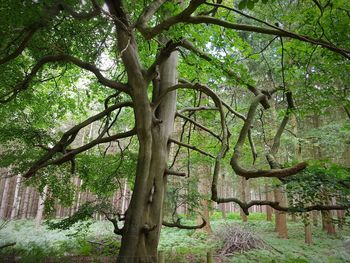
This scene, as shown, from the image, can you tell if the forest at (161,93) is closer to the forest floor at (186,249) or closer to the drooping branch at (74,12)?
the drooping branch at (74,12)

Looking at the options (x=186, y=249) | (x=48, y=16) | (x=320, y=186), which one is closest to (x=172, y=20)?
(x=48, y=16)

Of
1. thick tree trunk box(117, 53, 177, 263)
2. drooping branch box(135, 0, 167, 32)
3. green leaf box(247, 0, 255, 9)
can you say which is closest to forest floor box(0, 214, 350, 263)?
thick tree trunk box(117, 53, 177, 263)

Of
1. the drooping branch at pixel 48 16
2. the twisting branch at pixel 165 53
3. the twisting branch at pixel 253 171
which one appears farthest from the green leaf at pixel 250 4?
the drooping branch at pixel 48 16

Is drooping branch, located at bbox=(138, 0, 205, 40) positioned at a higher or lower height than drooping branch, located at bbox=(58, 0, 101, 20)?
lower

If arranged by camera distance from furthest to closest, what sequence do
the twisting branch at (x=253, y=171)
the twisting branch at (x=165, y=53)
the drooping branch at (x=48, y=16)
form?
1. the twisting branch at (x=165, y=53)
2. the drooping branch at (x=48, y=16)
3. the twisting branch at (x=253, y=171)

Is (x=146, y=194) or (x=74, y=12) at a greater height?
(x=74, y=12)

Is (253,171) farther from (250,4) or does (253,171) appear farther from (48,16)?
(48,16)

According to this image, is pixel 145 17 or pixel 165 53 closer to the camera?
pixel 145 17

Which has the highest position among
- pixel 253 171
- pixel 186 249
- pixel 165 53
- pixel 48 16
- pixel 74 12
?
pixel 74 12

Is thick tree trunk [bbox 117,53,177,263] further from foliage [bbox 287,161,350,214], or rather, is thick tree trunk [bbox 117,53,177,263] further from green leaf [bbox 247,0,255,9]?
green leaf [bbox 247,0,255,9]

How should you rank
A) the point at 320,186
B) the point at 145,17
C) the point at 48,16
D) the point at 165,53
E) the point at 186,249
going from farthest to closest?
the point at 186,249 < the point at 165,53 < the point at 48,16 < the point at 145,17 < the point at 320,186

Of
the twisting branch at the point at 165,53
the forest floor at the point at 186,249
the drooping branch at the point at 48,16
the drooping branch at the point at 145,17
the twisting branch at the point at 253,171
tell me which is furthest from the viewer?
the forest floor at the point at 186,249

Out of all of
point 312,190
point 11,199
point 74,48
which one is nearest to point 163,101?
point 74,48

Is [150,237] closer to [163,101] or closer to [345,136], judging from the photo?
[163,101]
